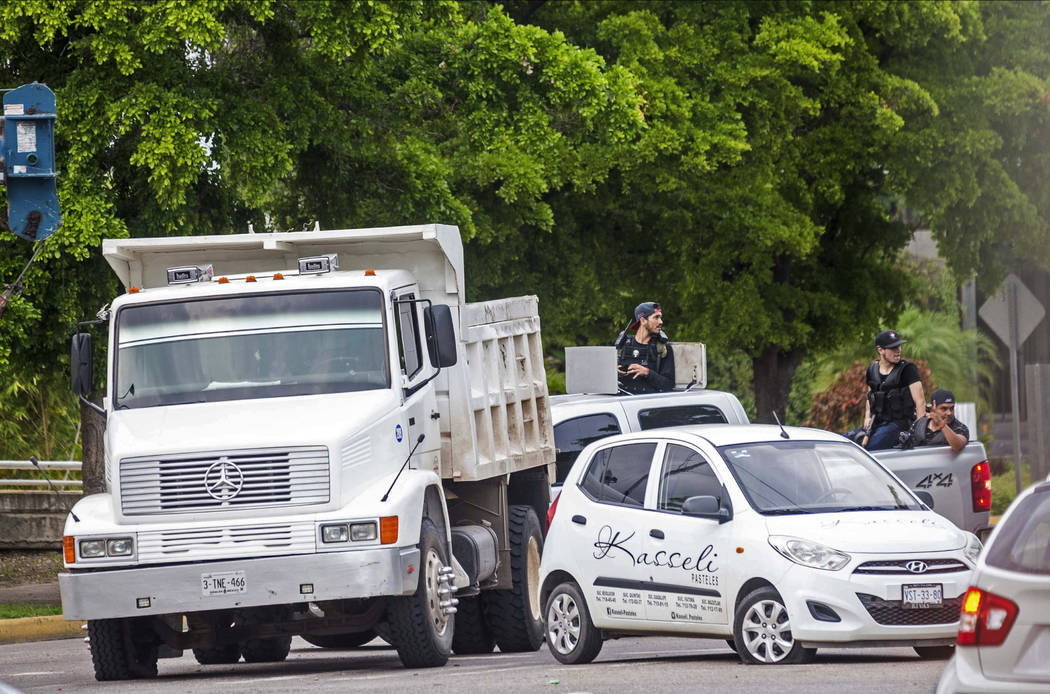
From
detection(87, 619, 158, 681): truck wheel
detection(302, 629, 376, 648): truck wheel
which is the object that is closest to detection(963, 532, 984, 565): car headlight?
detection(302, 629, 376, 648): truck wheel

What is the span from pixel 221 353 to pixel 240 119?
7.06m

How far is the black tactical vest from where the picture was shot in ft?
53.3

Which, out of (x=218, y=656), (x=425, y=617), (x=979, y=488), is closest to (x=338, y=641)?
(x=218, y=656)

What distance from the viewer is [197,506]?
39.3 ft

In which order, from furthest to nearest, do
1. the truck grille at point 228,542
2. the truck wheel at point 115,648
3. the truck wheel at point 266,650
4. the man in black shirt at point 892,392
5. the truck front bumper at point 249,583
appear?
the man in black shirt at point 892,392 < the truck wheel at point 266,650 < the truck wheel at point 115,648 < the truck grille at point 228,542 < the truck front bumper at point 249,583

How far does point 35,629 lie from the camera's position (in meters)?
18.4

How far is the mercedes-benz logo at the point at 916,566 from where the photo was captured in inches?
433

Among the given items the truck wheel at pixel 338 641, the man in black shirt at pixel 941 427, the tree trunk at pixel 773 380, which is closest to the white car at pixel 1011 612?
the man in black shirt at pixel 941 427

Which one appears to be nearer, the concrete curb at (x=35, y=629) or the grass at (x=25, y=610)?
the concrete curb at (x=35, y=629)

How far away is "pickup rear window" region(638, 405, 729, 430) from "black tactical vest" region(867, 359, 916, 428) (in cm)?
168

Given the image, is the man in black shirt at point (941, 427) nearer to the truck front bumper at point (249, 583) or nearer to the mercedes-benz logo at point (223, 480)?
the truck front bumper at point (249, 583)

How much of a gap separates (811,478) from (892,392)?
449 cm

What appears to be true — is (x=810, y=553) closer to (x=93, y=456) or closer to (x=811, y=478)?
(x=811, y=478)

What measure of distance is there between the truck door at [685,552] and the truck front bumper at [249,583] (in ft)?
5.40
